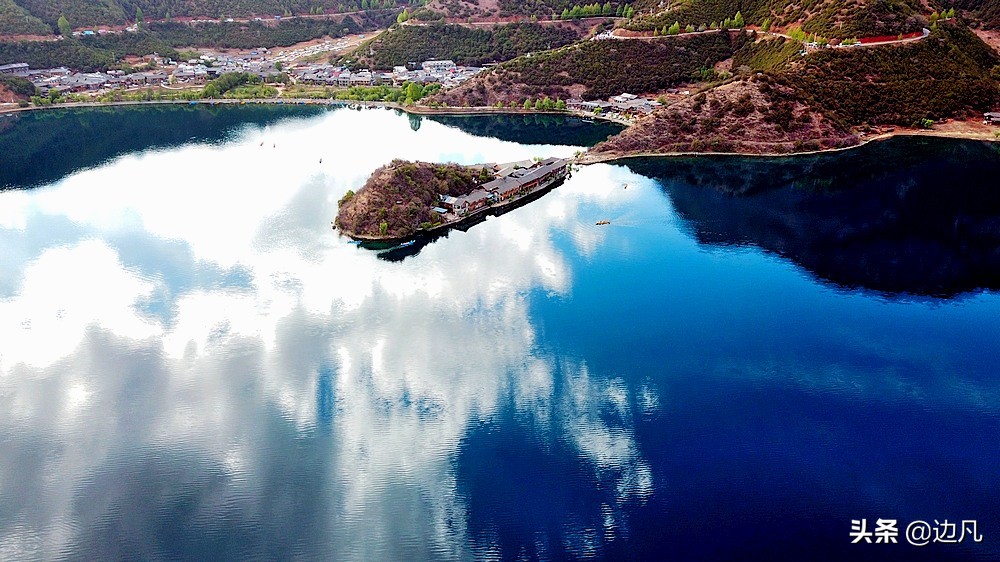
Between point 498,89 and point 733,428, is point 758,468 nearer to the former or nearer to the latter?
point 733,428

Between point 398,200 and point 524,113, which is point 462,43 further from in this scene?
point 398,200

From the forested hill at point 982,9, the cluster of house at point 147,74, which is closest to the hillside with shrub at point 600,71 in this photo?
the forested hill at point 982,9

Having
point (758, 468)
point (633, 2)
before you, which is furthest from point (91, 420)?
point (633, 2)

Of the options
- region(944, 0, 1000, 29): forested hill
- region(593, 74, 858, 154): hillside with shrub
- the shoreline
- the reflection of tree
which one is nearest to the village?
the shoreline

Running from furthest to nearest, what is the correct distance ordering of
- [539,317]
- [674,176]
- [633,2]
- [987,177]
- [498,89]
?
[633,2], [498,89], [674,176], [987,177], [539,317]

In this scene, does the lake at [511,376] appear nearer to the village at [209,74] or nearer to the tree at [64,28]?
the village at [209,74]
